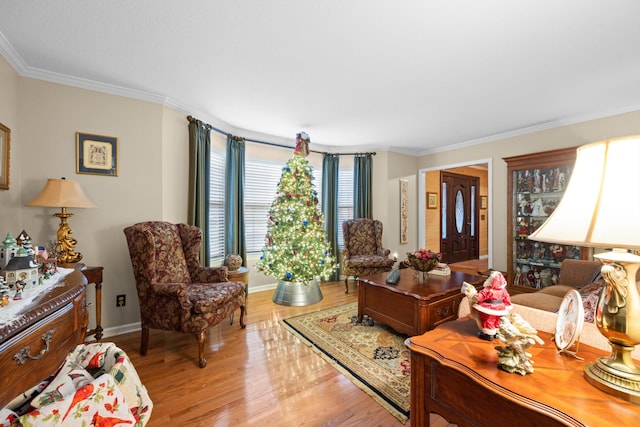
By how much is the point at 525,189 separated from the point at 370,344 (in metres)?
3.33

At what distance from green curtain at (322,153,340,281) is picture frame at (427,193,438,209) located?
240 centimetres

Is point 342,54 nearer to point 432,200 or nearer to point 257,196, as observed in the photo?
point 257,196

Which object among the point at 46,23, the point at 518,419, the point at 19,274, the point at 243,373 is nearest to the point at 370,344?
the point at 243,373

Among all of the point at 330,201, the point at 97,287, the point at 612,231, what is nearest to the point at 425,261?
the point at 612,231

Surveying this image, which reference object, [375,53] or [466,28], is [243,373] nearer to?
[375,53]

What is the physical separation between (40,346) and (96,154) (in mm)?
2343

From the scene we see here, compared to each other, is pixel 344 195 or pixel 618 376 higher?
pixel 344 195

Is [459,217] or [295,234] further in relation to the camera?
[459,217]

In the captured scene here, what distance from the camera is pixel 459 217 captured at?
7070 millimetres

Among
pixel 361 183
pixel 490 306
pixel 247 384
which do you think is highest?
pixel 361 183

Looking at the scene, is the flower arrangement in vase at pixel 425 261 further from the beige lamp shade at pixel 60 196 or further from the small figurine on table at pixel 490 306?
the beige lamp shade at pixel 60 196

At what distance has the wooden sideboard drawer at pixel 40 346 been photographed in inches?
34.4

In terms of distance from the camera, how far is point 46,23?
6.23ft

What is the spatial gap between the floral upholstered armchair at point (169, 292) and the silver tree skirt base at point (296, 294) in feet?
3.43
